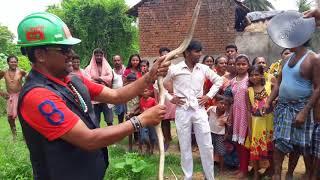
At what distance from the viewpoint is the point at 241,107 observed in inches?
208

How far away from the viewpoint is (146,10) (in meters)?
14.8

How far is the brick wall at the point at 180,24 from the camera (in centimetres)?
1348

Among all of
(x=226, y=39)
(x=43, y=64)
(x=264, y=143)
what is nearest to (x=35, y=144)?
(x=43, y=64)

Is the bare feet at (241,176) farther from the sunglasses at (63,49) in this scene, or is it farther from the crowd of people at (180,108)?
the sunglasses at (63,49)

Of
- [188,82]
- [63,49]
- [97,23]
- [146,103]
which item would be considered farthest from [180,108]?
[97,23]

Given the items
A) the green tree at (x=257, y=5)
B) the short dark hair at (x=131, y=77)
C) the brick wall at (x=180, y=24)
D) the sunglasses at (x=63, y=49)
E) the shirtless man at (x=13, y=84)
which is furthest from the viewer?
the green tree at (x=257, y=5)

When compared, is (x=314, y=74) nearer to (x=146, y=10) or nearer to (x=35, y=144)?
(x=35, y=144)

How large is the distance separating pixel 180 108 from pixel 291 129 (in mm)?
1310

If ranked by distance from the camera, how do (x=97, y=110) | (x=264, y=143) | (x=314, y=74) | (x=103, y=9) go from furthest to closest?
(x=103, y=9) < (x=97, y=110) < (x=264, y=143) < (x=314, y=74)

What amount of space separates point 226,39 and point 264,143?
343 inches

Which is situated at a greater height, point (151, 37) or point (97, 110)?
point (151, 37)

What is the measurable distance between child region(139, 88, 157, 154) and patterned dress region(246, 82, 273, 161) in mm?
1929

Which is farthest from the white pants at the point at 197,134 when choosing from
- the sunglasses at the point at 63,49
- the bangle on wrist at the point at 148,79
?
the sunglasses at the point at 63,49

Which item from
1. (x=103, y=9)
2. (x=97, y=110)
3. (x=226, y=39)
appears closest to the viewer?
(x=97, y=110)
